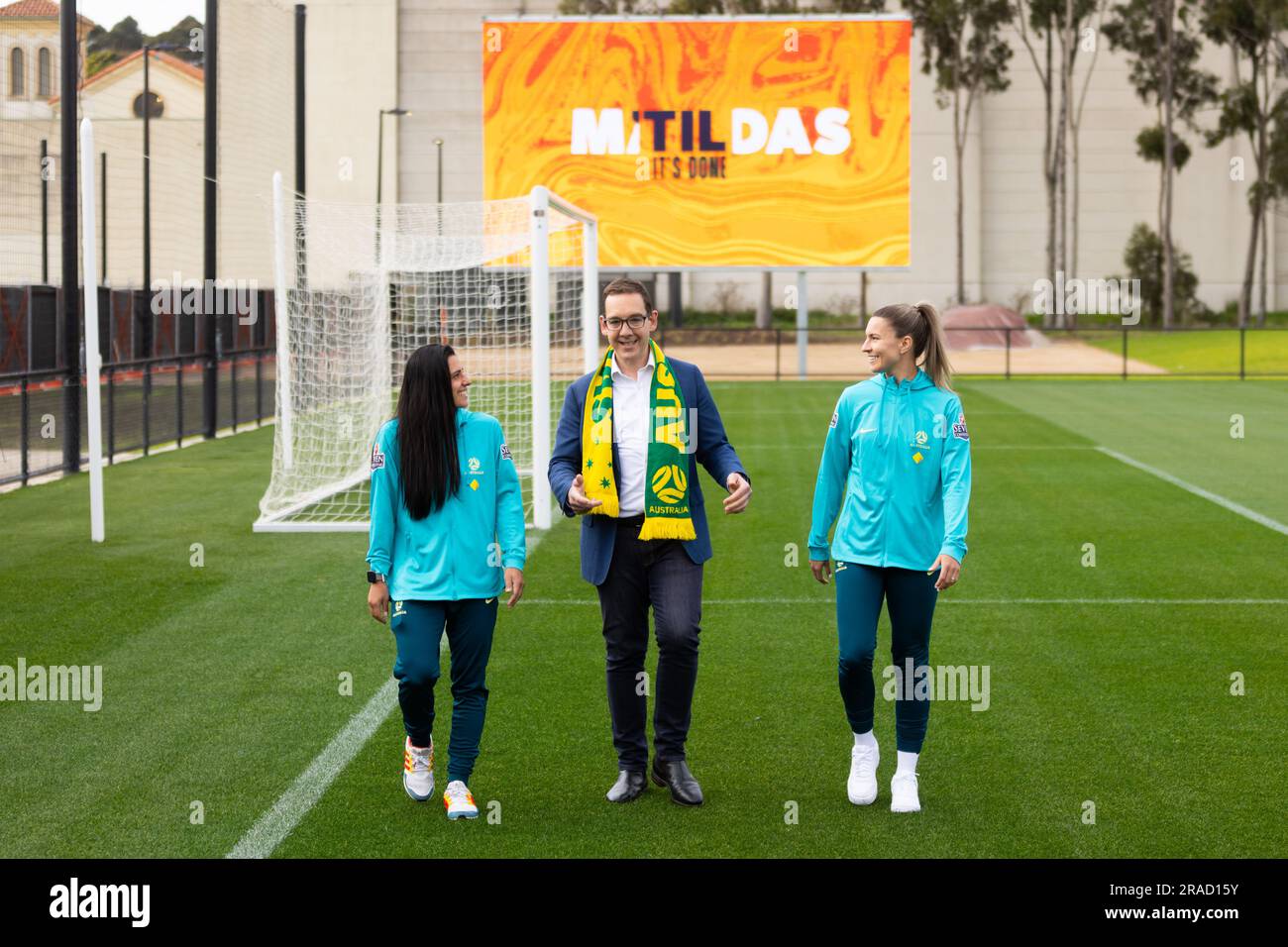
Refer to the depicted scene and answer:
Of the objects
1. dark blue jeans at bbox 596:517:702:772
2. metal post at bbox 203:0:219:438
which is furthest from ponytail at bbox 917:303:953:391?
metal post at bbox 203:0:219:438

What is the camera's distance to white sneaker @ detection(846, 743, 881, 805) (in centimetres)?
621

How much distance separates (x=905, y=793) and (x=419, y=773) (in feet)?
5.76

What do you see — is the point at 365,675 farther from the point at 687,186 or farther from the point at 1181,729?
the point at 687,186

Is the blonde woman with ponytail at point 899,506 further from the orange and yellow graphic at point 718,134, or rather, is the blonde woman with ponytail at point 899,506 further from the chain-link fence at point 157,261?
the orange and yellow graphic at point 718,134

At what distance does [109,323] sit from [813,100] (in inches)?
646

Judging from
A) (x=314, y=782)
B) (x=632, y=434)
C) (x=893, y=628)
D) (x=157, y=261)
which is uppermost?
(x=157, y=261)

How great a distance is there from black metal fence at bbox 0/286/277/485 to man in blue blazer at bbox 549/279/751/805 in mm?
11938

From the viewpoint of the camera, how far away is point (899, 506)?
604 cm

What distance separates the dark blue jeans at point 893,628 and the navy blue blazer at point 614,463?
54 cm

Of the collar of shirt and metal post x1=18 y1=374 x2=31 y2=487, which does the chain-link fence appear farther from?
the collar of shirt

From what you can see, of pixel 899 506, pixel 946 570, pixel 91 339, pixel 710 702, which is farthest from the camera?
pixel 91 339

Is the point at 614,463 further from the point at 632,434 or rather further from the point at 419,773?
the point at 419,773

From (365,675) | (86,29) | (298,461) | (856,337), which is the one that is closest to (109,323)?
(86,29)

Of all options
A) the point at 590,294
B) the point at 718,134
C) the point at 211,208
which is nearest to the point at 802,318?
the point at 718,134
